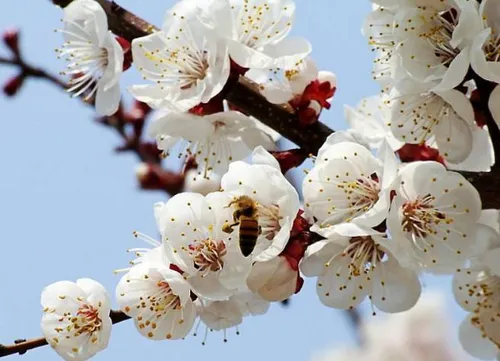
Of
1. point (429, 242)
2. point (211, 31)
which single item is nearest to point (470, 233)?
point (429, 242)

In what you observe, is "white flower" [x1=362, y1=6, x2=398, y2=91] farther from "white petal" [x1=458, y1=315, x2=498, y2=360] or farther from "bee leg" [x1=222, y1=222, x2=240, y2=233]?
"white petal" [x1=458, y1=315, x2=498, y2=360]

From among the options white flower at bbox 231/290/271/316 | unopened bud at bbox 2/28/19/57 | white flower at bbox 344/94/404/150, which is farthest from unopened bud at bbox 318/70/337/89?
unopened bud at bbox 2/28/19/57

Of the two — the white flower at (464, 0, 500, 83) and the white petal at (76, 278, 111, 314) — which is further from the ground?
the white flower at (464, 0, 500, 83)

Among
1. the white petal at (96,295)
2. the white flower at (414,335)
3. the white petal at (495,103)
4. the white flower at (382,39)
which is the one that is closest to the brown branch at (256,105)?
the white petal at (495,103)

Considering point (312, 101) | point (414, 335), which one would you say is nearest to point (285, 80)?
point (312, 101)

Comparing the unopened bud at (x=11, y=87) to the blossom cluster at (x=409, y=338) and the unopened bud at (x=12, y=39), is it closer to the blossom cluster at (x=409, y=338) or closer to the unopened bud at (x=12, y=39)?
the unopened bud at (x=12, y=39)
